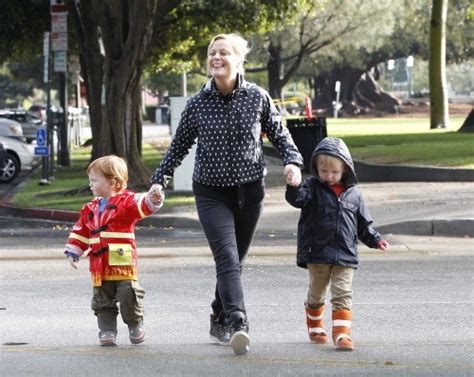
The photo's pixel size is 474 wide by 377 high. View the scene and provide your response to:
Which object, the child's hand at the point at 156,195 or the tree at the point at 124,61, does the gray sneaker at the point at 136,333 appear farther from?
the tree at the point at 124,61

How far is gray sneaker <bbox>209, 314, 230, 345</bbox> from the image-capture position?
7.80 m

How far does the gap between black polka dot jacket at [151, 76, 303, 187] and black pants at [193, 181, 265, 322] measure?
7 cm

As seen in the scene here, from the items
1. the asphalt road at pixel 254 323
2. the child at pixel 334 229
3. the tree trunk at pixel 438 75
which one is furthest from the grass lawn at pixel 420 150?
the child at pixel 334 229

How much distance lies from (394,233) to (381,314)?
22.9 ft

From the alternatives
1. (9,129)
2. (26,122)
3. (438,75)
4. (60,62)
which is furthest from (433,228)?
(26,122)

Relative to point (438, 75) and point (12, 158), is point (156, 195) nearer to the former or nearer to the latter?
point (12, 158)

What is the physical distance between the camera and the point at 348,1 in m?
64.5

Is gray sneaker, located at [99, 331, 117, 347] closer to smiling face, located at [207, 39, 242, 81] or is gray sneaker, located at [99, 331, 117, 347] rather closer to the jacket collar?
the jacket collar

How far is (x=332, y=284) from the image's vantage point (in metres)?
7.71

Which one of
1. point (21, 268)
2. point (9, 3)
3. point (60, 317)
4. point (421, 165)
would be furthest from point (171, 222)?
point (9, 3)

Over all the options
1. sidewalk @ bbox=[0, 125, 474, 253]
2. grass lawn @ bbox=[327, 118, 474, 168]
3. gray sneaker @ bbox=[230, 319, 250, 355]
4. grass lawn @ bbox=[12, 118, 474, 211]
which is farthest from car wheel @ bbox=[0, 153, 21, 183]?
gray sneaker @ bbox=[230, 319, 250, 355]

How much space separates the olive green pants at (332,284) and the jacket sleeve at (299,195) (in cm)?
41

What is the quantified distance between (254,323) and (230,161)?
1766 mm

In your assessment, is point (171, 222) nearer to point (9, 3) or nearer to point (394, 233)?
point (394, 233)
